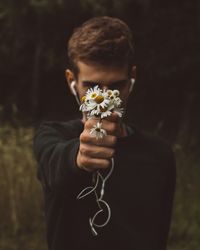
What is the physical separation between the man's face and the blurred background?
3.96 metres

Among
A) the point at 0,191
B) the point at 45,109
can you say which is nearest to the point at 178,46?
the point at 45,109

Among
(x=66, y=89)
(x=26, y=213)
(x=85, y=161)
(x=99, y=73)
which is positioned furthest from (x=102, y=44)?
(x=66, y=89)

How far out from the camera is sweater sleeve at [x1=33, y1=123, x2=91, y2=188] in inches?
76.2

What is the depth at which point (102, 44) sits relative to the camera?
7.87ft

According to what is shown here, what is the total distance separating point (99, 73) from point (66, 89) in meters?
12.6

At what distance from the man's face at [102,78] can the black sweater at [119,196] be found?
0.22 m

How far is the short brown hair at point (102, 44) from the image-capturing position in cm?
233

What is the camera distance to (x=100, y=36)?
8.14 feet

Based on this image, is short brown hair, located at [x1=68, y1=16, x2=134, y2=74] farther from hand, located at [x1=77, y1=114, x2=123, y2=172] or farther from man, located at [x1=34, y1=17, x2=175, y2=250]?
hand, located at [x1=77, y1=114, x2=123, y2=172]

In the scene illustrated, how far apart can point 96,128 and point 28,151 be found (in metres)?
5.14

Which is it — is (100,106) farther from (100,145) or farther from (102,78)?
(102,78)

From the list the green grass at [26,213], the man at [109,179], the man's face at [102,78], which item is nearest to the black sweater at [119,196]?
the man at [109,179]

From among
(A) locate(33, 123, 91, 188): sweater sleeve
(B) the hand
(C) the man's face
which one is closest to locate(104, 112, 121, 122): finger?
(B) the hand

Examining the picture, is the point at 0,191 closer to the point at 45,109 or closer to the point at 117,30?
the point at 117,30
